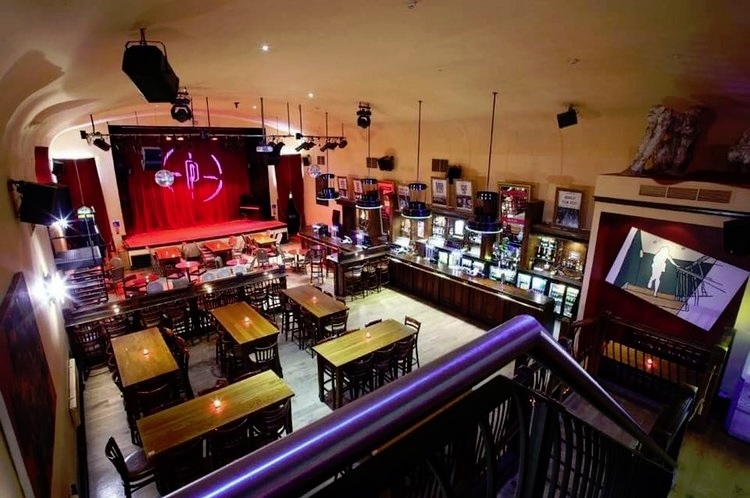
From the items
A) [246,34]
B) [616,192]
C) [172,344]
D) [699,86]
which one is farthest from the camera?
[172,344]

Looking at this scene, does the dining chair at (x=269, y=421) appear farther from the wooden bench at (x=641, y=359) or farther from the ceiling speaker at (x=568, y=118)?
the ceiling speaker at (x=568, y=118)

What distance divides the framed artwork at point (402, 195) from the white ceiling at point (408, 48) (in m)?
4.75

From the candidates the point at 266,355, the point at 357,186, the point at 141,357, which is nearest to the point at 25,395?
the point at 141,357

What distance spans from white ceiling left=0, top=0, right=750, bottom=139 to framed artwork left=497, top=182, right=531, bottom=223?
6.63 ft

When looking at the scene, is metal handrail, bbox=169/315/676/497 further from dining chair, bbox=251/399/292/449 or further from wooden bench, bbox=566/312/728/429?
wooden bench, bbox=566/312/728/429

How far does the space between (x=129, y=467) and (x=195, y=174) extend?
42.9 feet

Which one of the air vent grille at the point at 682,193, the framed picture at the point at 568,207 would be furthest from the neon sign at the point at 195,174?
the air vent grille at the point at 682,193

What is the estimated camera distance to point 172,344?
23.2 ft

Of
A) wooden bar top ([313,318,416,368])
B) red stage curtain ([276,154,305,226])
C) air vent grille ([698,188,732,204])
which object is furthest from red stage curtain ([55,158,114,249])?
air vent grille ([698,188,732,204])

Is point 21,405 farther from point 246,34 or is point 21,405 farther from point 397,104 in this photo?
point 397,104

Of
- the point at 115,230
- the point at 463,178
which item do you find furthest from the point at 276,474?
the point at 115,230

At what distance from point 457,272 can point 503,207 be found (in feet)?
6.19

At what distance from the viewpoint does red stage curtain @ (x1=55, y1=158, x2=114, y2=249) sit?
12344 millimetres

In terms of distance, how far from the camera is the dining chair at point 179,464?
4.16m
